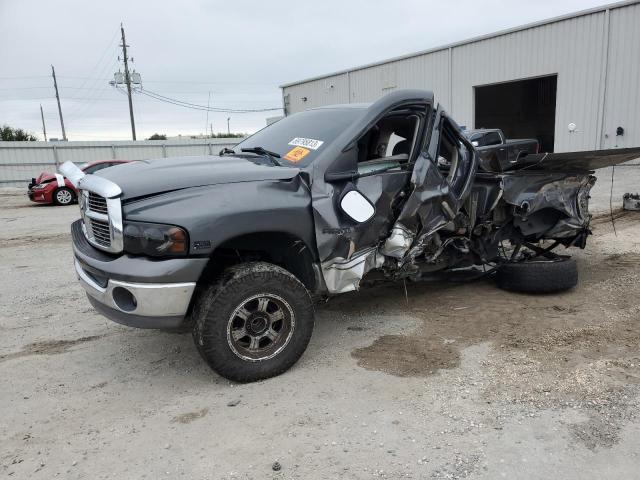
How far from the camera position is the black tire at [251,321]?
3.28 m

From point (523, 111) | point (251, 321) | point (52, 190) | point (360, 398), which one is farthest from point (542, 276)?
point (523, 111)

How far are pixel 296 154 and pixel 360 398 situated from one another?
192cm

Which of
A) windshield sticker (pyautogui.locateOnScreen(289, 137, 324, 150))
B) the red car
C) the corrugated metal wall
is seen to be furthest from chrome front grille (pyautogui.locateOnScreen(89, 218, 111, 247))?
the corrugated metal wall

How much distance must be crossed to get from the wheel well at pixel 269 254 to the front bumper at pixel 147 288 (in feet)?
1.22

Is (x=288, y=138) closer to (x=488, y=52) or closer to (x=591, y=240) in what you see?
(x=591, y=240)

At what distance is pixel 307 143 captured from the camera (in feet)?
13.4

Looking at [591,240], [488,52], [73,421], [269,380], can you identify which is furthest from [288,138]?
[488,52]

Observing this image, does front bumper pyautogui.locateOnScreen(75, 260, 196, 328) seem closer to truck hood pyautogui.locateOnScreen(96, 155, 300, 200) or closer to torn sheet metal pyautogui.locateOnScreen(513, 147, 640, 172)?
truck hood pyautogui.locateOnScreen(96, 155, 300, 200)

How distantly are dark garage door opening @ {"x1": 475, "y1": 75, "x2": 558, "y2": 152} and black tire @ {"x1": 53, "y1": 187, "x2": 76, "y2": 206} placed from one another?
2233 cm

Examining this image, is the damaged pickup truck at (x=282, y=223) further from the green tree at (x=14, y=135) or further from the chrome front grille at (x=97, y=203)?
the green tree at (x=14, y=135)

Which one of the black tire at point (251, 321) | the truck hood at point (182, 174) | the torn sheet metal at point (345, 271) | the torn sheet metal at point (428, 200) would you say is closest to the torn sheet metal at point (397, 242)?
the torn sheet metal at point (428, 200)

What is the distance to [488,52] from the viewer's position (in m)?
22.8

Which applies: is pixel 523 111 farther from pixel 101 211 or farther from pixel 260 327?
pixel 101 211

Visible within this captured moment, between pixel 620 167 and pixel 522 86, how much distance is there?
11.6m
